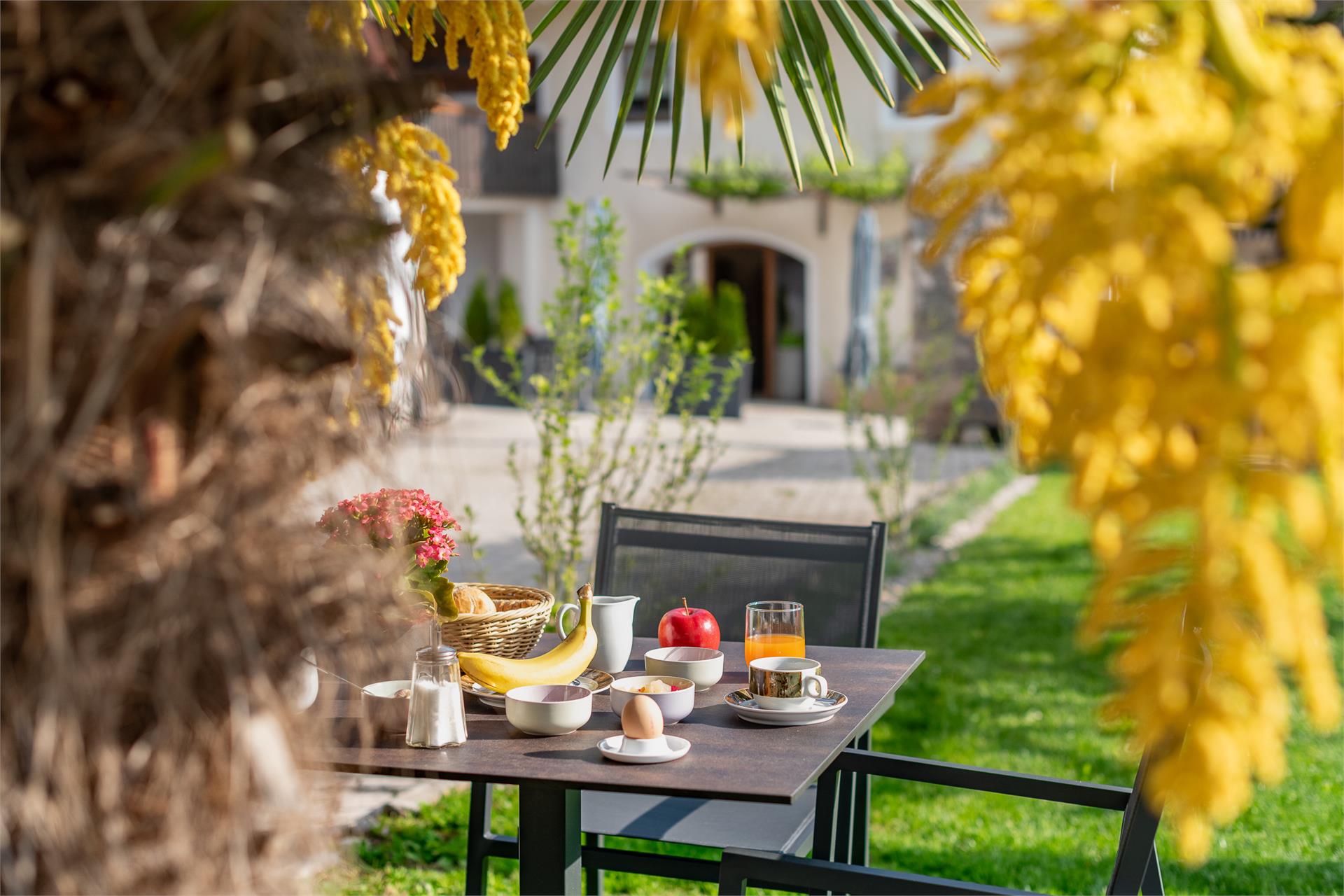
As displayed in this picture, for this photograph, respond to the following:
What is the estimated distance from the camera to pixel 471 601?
6.61 feet

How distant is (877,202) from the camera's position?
47.8 ft

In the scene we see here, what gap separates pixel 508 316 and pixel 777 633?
13.1 meters

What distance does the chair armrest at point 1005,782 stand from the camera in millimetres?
1939

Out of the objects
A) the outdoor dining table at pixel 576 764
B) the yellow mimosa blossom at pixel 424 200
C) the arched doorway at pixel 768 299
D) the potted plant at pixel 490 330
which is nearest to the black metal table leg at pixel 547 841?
the outdoor dining table at pixel 576 764

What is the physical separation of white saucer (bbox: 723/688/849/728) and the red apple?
9.3 inches

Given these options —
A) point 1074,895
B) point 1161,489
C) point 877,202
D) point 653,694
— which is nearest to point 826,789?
point 653,694

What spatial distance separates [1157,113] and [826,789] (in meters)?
1.61

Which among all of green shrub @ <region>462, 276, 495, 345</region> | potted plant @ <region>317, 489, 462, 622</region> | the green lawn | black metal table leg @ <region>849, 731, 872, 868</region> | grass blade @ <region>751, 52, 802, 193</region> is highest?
green shrub @ <region>462, 276, 495, 345</region>

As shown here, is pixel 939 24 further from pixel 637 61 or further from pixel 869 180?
pixel 869 180

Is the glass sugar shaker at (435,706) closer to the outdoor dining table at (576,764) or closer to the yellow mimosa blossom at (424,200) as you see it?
the outdoor dining table at (576,764)

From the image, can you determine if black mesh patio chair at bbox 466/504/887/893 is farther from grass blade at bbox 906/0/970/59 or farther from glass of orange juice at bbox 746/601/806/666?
grass blade at bbox 906/0/970/59

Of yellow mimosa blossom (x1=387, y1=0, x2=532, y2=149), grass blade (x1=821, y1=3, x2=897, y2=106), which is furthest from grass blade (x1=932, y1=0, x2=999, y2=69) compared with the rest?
yellow mimosa blossom (x1=387, y1=0, x2=532, y2=149)

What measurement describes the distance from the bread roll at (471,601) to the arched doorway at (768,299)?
14.2 m

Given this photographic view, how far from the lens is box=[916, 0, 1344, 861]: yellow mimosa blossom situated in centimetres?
74
